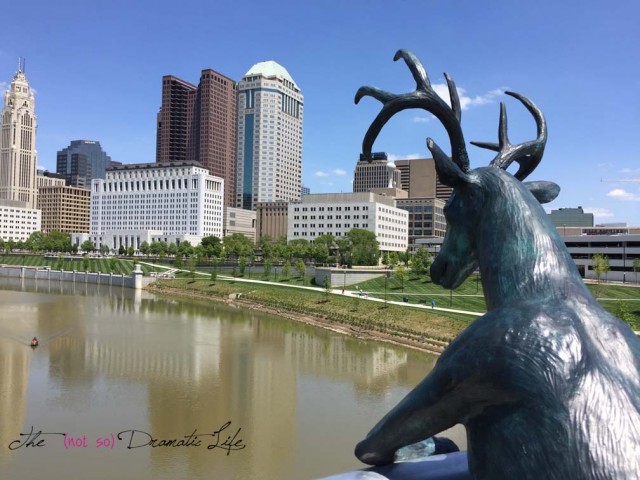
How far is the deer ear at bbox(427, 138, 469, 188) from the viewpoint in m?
4.66

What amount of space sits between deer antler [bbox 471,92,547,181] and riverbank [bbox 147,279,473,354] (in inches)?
1187

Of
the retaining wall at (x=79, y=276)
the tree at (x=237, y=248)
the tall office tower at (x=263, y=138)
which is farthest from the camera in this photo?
the tall office tower at (x=263, y=138)

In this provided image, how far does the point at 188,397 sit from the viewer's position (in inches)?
883

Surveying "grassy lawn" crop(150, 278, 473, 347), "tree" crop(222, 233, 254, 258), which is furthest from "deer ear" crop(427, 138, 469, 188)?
"tree" crop(222, 233, 254, 258)

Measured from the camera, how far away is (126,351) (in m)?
32.3

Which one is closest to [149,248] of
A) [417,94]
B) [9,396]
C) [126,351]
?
[126,351]

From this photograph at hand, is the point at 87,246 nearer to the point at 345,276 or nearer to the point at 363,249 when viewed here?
the point at 363,249

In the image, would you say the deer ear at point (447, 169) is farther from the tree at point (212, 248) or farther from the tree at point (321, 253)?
the tree at point (212, 248)

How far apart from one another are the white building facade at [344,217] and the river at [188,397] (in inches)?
2787

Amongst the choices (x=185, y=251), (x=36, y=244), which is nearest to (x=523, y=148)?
(x=185, y=251)

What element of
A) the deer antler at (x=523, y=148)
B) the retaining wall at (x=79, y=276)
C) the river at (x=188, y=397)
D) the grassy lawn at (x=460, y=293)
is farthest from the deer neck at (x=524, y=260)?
the retaining wall at (x=79, y=276)

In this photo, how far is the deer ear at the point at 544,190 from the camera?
17.3ft

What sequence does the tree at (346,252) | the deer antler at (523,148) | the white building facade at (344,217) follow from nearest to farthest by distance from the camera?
the deer antler at (523,148) < the tree at (346,252) < the white building facade at (344,217)

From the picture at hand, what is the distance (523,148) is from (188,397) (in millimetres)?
20429
